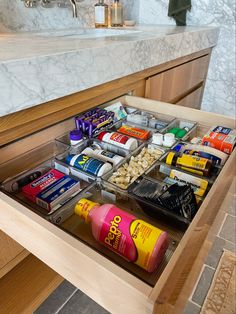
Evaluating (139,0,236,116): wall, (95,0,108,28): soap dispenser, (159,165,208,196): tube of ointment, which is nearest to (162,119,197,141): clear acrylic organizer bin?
(159,165,208,196): tube of ointment

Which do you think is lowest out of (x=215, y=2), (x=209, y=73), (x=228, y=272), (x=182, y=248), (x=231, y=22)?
(x=228, y=272)

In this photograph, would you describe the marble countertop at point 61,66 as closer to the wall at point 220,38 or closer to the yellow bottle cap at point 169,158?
the yellow bottle cap at point 169,158

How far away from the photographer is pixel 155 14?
68.5 inches

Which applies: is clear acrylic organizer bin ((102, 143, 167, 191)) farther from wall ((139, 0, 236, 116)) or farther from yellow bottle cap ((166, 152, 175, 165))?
wall ((139, 0, 236, 116))

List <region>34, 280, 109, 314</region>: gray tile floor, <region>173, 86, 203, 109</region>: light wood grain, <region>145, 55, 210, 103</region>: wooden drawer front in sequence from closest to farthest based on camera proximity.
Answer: <region>34, 280, 109, 314</region>: gray tile floor < <region>145, 55, 210, 103</region>: wooden drawer front < <region>173, 86, 203, 109</region>: light wood grain

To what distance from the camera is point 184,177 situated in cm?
59

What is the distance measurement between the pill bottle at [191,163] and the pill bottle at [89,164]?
16 cm

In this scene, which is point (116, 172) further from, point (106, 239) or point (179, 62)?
point (179, 62)

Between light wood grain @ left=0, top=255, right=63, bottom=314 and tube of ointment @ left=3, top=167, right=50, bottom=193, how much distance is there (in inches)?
13.2

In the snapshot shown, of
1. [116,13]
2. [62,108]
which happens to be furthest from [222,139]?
[116,13]

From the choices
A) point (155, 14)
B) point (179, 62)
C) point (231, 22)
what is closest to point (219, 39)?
point (231, 22)

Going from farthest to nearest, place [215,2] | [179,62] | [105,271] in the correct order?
[215,2] < [179,62] < [105,271]

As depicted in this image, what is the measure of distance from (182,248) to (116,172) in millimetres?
277

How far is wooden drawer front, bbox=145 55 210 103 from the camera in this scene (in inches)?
42.4
